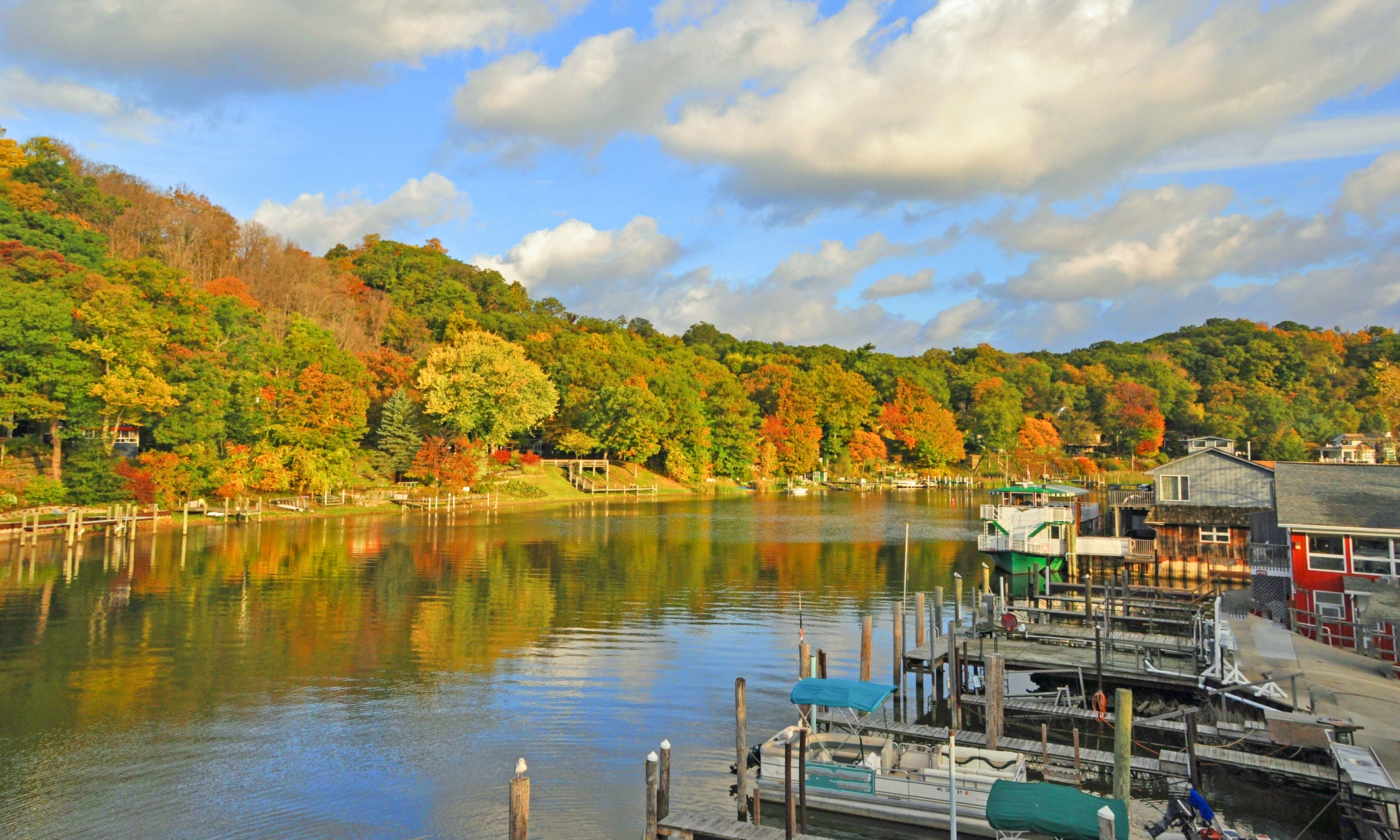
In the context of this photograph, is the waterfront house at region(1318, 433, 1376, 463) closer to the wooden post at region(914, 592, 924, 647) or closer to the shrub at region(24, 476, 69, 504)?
the wooden post at region(914, 592, 924, 647)

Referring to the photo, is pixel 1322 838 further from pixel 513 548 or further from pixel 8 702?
pixel 513 548

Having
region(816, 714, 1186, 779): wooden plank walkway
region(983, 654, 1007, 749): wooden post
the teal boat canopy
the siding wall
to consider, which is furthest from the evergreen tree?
region(983, 654, 1007, 749): wooden post

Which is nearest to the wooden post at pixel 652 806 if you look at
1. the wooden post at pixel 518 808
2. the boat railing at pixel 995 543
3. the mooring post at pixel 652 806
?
the mooring post at pixel 652 806

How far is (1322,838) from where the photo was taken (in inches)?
500

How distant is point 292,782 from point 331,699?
14.9 ft

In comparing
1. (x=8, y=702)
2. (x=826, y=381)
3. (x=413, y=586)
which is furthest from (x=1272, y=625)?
(x=826, y=381)

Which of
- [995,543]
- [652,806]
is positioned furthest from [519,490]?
[652,806]

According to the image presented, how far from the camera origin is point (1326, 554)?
2188 centimetres

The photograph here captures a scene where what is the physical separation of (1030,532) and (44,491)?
49.2 meters

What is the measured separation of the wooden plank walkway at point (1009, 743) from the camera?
46.3 ft

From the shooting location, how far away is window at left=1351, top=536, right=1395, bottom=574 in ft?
68.8

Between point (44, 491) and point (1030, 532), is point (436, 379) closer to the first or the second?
point (44, 491)

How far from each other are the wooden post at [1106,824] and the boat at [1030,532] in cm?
2557

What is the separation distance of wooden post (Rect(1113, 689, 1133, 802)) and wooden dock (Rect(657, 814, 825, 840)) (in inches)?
183
